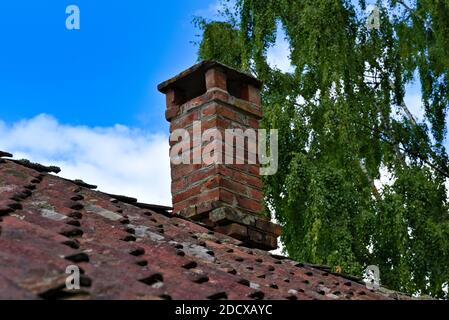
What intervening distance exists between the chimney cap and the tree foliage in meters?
5.16

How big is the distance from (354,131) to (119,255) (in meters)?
9.48

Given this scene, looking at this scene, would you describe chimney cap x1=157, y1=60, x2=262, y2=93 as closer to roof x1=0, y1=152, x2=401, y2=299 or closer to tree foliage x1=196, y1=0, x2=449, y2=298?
roof x1=0, y1=152, x2=401, y2=299

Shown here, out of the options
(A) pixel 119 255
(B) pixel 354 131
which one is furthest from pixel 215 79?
(B) pixel 354 131

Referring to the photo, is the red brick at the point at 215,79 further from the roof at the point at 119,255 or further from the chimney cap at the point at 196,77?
the roof at the point at 119,255

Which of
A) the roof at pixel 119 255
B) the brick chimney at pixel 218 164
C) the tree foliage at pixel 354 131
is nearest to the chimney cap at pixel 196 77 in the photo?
the brick chimney at pixel 218 164

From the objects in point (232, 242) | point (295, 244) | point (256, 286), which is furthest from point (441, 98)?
point (256, 286)

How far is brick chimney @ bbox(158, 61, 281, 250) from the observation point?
6.40 meters

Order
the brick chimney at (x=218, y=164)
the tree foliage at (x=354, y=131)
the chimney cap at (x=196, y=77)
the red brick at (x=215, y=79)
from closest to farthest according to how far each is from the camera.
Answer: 1. the brick chimney at (x=218, y=164)
2. the red brick at (x=215, y=79)
3. the chimney cap at (x=196, y=77)
4. the tree foliage at (x=354, y=131)

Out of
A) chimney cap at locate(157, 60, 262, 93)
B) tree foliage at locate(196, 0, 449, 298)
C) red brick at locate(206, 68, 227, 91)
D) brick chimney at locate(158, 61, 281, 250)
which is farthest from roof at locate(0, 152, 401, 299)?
tree foliage at locate(196, 0, 449, 298)

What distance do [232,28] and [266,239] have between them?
10.2 m

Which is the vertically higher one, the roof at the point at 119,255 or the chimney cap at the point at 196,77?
the chimney cap at the point at 196,77

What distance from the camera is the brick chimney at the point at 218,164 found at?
6398mm

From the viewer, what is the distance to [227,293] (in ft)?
12.1
